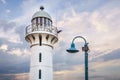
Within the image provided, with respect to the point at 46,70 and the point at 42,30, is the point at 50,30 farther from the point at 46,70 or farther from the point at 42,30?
the point at 46,70

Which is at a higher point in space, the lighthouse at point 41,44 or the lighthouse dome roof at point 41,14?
the lighthouse dome roof at point 41,14

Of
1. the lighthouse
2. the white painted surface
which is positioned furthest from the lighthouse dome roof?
the white painted surface

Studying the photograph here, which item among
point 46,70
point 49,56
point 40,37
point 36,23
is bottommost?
point 46,70

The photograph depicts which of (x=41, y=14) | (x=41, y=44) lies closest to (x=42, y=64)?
(x=41, y=44)

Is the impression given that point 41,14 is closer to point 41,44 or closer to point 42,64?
point 41,44

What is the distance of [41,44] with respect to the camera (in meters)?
30.3

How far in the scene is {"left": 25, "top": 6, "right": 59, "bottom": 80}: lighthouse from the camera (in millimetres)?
29703

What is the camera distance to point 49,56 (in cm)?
3073

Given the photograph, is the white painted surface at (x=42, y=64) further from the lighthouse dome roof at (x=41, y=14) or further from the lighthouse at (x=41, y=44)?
the lighthouse dome roof at (x=41, y=14)

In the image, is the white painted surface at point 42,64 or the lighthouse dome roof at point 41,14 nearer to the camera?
the white painted surface at point 42,64

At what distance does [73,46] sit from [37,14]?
16.3 metres

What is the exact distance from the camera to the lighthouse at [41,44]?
2970cm

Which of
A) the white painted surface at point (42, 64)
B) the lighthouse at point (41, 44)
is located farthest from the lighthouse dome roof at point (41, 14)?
the white painted surface at point (42, 64)

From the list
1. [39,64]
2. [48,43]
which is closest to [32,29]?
[48,43]
